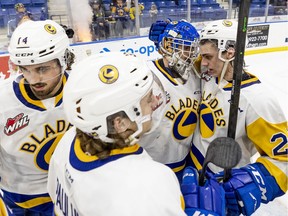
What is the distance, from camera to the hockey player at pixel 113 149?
632 millimetres

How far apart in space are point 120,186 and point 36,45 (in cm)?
71

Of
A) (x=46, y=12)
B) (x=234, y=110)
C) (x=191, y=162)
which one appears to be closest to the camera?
(x=234, y=110)

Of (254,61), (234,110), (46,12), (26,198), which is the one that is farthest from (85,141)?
(254,61)

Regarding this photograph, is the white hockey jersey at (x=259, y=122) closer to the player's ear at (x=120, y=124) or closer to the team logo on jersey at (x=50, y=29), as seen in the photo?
the player's ear at (x=120, y=124)

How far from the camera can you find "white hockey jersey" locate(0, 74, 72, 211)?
1.18 metres

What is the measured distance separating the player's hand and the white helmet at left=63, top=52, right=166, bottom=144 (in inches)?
8.6

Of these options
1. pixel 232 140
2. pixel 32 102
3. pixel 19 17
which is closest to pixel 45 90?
pixel 32 102

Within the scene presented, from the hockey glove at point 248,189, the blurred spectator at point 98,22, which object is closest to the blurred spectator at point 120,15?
the blurred spectator at point 98,22

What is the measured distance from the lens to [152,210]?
62 cm

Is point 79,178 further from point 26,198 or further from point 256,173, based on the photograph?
point 26,198

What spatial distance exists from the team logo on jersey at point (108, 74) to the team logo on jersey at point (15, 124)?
0.61 metres

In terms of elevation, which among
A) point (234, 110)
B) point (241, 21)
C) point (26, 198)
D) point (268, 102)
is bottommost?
point (26, 198)

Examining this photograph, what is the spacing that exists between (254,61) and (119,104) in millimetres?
5423

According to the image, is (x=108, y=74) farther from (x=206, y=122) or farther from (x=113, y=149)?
(x=206, y=122)
